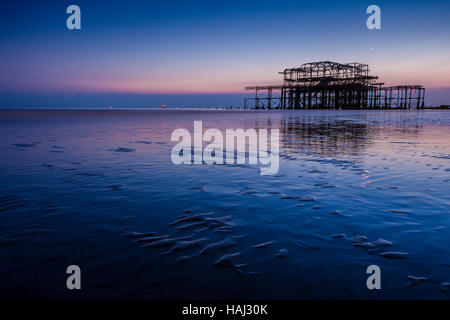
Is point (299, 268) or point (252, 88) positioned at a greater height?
point (252, 88)

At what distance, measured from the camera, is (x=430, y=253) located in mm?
3246

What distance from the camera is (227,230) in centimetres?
384

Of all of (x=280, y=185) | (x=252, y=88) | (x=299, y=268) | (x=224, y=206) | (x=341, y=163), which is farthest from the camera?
(x=252, y=88)

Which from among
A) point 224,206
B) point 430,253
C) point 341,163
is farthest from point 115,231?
point 341,163

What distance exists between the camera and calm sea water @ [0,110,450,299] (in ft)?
8.81

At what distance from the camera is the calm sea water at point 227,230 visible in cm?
269

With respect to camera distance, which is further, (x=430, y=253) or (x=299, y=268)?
(x=430, y=253)

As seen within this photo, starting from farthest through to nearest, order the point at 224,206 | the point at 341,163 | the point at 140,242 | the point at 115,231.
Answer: the point at 341,163 < the point at 224,206 < the point at 115,231 < the point at 140,242

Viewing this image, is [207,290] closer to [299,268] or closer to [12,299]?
[299,268]
